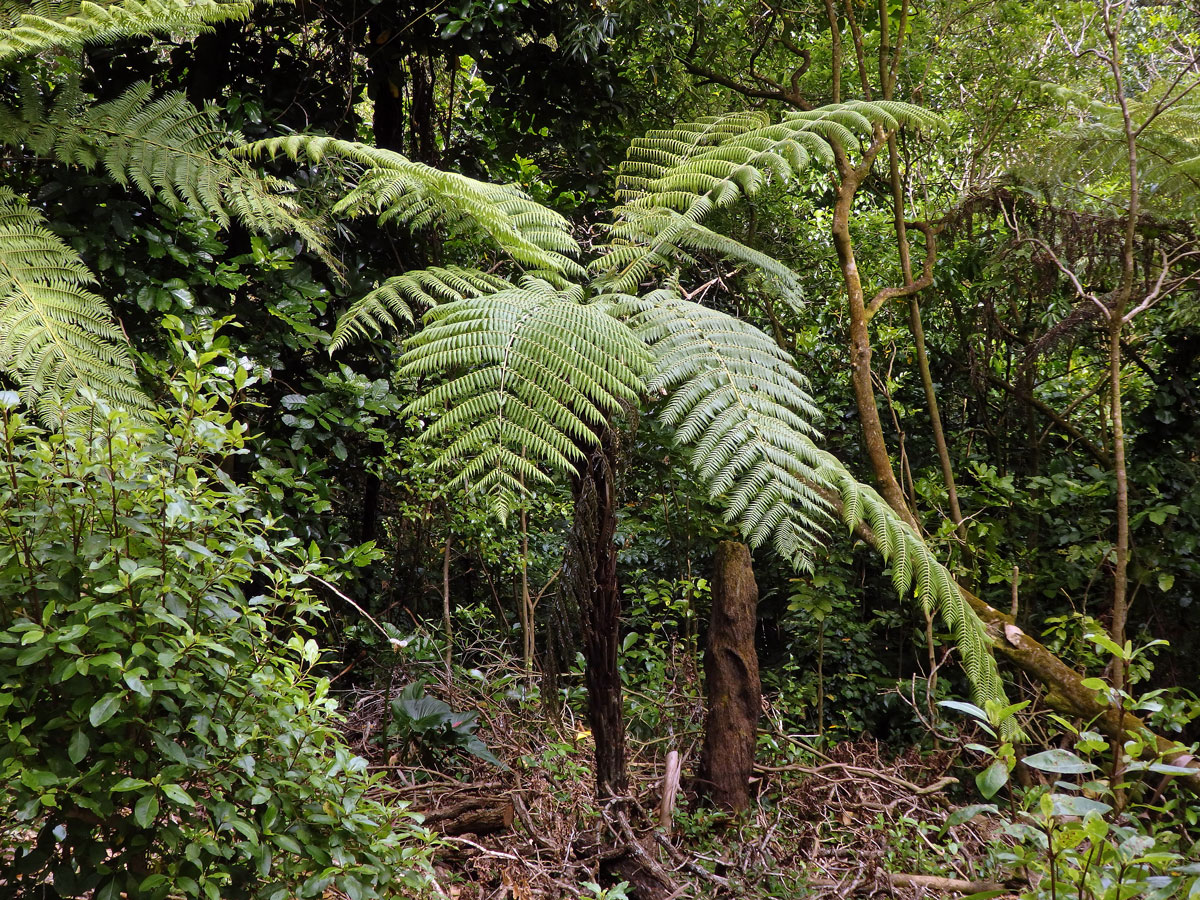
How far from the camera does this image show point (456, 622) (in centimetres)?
411

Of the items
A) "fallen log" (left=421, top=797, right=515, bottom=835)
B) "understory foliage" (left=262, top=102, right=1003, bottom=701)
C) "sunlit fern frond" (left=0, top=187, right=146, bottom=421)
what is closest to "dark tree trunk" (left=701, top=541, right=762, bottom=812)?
"fallen log" (left=421, top=797, right=515, bottom=835)

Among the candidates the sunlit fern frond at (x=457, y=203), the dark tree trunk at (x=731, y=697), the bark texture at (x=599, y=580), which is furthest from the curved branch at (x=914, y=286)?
the bark texture at (x=599, y=580)

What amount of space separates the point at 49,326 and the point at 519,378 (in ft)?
3.60

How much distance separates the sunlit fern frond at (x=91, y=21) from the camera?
6.47 ft

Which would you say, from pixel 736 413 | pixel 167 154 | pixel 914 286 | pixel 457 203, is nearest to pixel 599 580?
pixel 736 413

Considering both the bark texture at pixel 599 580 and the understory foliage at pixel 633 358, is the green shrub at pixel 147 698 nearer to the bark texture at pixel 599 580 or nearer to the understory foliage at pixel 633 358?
the understory foliage at pixel 633 358

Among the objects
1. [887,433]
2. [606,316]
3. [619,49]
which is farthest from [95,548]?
[887,433]

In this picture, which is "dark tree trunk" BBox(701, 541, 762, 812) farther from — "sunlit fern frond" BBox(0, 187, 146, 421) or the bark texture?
"sunlit fern frond" BBox(0, 187, 146, 421)

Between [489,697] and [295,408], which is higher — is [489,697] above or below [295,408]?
below

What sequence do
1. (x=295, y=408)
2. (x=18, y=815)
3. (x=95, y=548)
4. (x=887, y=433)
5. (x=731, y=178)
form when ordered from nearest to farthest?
(x=95, y=548), (x=18, y=815), (x=731, y=178), (x=295, y=408), (x=887, y=433)

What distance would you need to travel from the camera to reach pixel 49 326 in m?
1.85

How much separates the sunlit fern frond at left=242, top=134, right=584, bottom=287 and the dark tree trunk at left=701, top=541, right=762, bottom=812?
1270mm

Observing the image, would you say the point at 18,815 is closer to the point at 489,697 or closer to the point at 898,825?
the point at 489,697

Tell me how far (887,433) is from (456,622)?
2609 mm
